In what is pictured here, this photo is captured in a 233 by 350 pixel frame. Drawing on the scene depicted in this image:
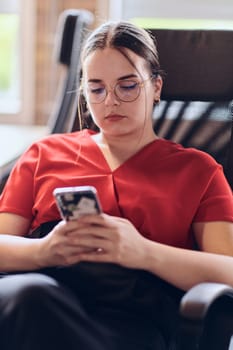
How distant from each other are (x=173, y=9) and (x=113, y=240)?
145cm

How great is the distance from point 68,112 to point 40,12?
2.84 feet

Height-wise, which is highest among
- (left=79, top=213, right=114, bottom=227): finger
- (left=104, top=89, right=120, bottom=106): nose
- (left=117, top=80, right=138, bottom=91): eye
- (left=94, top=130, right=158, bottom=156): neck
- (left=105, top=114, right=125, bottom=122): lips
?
(left=117, top=80, right=138, bottom=91): eye

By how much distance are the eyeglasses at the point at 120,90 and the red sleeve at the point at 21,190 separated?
0.77 feet

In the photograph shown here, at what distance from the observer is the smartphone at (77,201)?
3.92ft

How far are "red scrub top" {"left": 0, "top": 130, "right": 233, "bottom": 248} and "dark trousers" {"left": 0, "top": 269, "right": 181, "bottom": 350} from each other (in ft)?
0.77

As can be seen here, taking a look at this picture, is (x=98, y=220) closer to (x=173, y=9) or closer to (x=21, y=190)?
(x=21, y=190)

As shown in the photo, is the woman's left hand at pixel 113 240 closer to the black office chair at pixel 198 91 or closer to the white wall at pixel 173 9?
the black office chair at pixel 198 91

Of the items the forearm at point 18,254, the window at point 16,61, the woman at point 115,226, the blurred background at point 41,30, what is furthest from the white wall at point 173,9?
the forearm at point 18,254

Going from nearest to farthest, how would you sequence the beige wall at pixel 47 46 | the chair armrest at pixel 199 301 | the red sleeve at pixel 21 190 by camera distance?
the chair armrest at pixel 199 301 < the red sleeve at pixel 21 190 < the beige wall at pixel 47 46

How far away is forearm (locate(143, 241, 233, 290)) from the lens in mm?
1339

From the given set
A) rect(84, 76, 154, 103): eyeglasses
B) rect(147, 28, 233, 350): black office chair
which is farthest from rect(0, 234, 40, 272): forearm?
rect(147, 28, 233, 350): black office chair

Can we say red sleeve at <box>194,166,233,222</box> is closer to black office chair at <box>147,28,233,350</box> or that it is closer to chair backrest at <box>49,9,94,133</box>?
black office chair at <box>147,28,233,350</box>

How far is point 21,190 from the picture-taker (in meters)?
1.54

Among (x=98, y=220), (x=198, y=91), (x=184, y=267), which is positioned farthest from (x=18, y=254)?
(x=198, y=91)
